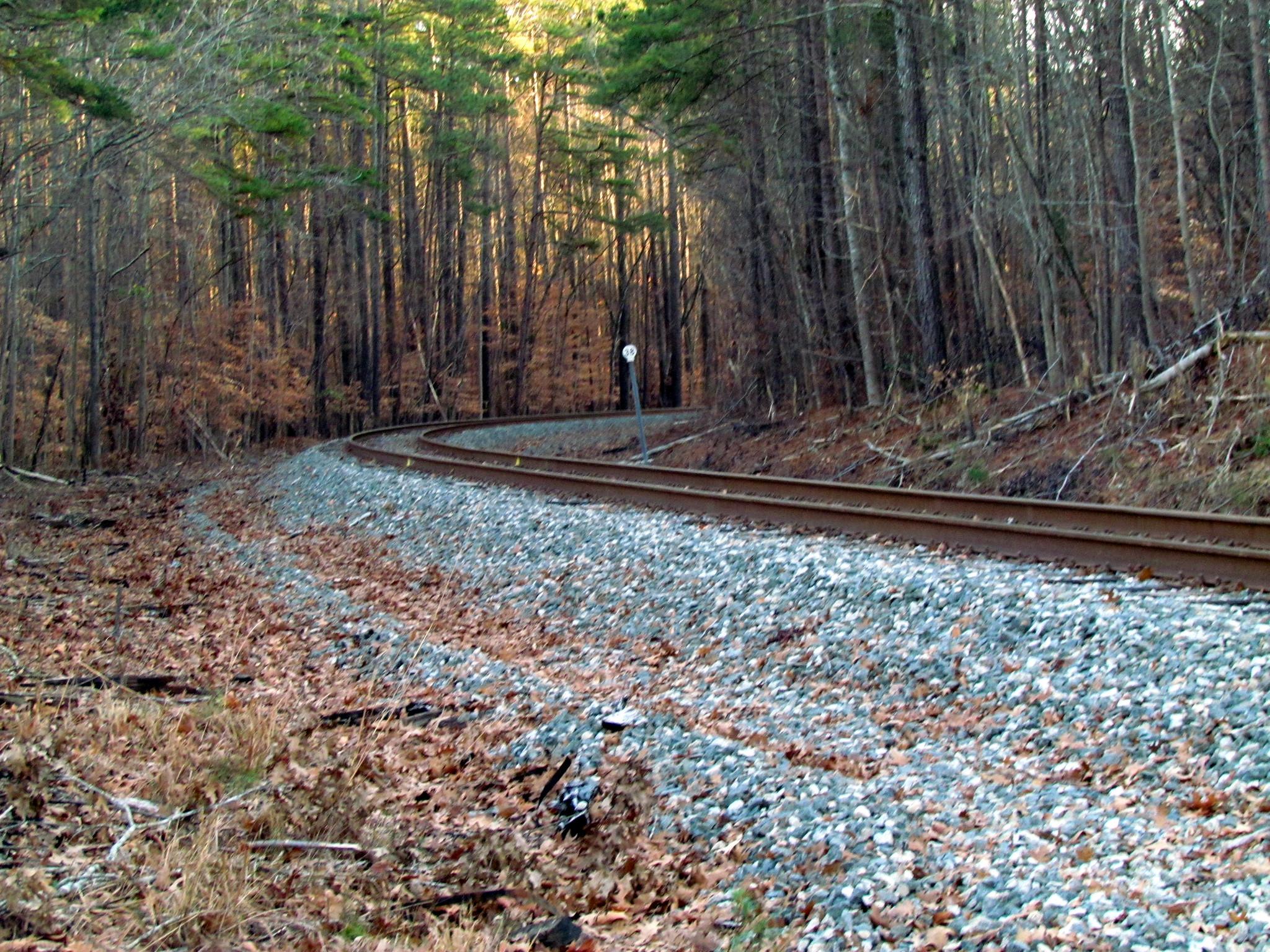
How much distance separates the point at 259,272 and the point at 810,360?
23885 mm

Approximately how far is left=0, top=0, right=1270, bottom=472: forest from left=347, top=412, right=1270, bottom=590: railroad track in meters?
4.60

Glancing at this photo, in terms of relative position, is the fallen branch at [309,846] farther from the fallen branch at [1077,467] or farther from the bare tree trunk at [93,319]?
the bare tree trunk at [93,319]

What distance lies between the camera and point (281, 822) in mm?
5133

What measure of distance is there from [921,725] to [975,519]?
14.8 feet

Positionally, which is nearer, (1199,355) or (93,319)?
(1199,355)

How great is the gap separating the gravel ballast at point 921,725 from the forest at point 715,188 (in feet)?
24.9

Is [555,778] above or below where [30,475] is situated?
below

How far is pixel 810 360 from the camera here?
21531mm

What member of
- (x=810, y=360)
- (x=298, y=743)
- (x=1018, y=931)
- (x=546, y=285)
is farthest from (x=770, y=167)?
(x=546, y=285)

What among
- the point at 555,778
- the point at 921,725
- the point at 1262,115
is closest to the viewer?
the point at 555,778

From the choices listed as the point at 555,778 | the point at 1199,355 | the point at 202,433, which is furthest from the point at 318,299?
the point at 555,778

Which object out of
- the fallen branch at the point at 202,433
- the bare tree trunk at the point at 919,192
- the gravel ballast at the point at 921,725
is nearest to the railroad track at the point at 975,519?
the gravel ballast at the point at 921,725

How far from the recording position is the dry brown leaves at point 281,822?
13.6 feet

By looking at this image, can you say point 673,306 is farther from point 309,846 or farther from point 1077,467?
point 309,846
